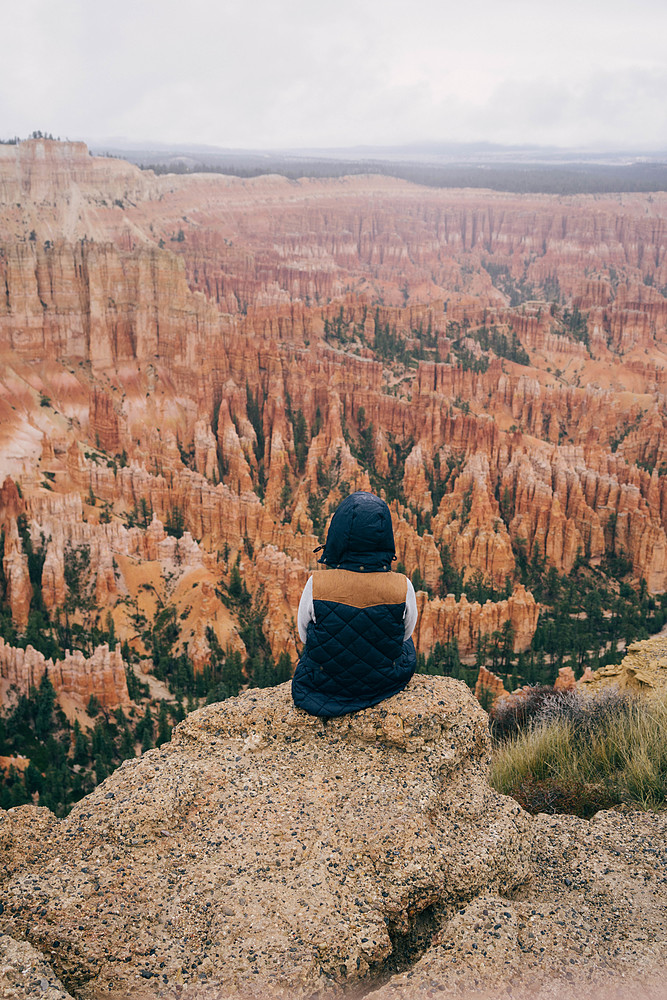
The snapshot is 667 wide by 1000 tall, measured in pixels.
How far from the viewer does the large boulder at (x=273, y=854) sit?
3711 millimetres

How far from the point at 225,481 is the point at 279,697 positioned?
35837 millimetres

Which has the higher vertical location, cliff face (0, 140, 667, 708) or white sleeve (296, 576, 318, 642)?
white sleeve (296, 576, 318, 642)

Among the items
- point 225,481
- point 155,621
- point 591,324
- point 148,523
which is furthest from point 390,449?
point 591,324

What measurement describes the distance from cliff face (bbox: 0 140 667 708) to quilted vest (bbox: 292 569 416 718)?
2099 centimetres

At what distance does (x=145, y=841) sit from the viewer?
4.46 meters

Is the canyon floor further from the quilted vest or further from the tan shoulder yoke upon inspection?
the tan shoulder yoke

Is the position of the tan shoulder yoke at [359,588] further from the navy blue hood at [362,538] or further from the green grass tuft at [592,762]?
the green grass tuft at [592,762]

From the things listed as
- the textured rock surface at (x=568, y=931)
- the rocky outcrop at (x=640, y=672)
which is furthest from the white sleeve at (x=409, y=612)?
the rocky outcrop at (x=640, y=672)

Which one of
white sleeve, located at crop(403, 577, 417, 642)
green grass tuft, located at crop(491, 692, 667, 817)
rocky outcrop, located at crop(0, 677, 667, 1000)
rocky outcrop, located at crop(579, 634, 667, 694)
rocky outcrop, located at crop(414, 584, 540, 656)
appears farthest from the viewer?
rocky outcrop, located at crop(414, 584, 540, 656)

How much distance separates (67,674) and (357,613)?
763 inches

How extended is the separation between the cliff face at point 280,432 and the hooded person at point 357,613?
828 inches

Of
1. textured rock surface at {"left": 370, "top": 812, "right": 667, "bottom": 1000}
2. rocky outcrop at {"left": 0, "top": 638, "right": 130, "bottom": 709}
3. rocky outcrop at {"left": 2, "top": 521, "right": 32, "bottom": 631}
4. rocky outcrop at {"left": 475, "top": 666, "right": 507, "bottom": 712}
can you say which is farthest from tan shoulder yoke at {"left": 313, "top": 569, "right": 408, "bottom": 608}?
rocky outcrop at {"left": 2, "top": 521, "right": 32, "bottom": 631}

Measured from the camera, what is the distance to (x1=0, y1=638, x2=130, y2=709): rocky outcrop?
21812mm

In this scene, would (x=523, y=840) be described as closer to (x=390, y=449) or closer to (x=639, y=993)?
(x=639, y=993)
